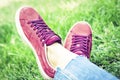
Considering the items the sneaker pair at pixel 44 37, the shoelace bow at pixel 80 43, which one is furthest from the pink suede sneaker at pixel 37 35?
the shoelace bow at pixel 80 43

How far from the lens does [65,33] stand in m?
2.84

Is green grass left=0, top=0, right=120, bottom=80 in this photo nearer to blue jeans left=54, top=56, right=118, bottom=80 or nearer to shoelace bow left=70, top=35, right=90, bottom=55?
shoelace bow left=70, top=35, right=90, bottom=55

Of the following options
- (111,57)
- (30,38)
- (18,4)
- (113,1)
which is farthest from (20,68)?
(18,4)

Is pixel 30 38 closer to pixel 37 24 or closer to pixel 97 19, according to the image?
pixel 37 24

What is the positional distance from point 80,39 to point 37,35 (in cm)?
30

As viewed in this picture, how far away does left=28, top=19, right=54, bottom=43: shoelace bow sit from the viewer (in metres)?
2.44

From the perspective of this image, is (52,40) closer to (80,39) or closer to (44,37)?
(44,37)

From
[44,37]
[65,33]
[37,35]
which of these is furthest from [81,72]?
[65,33]

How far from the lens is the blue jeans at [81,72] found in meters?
1.94

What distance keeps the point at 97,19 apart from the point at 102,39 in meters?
0.25

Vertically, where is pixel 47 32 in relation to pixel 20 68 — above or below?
above

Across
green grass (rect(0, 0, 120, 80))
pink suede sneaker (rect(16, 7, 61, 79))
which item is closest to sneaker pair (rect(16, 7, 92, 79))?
pink suede sneaker (rect(16, 7, 61, 79))

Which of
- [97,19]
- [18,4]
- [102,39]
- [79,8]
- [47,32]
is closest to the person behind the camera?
[47,32]

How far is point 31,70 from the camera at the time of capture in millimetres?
2641
